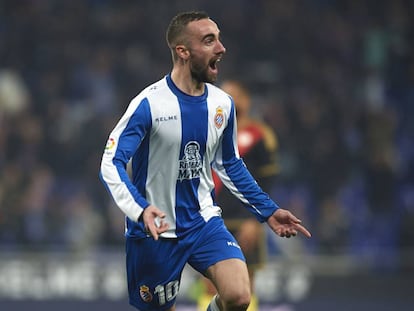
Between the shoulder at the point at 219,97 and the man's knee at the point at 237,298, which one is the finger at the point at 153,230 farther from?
the shoulder at the point at 219,97

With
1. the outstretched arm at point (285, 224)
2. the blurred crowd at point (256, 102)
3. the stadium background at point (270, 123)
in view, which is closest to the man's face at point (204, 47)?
the outstretched arm at point (285, 224)

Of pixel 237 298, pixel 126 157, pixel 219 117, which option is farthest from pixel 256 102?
pixel 126 157

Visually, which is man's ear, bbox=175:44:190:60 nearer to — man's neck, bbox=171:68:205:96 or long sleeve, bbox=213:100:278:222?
man's neck, bbox=171:68:205:96

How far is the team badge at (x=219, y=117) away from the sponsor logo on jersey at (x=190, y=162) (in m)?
0.16

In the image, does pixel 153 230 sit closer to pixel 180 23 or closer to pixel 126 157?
pixel 126 157

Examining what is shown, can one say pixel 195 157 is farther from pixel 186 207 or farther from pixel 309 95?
pixel 309 95

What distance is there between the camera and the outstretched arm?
558 centimetres

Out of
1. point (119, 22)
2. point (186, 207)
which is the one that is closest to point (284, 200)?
point (119, 22)

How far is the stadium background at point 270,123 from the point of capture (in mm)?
10664

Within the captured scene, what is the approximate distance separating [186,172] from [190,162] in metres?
0.06

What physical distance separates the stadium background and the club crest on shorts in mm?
4063

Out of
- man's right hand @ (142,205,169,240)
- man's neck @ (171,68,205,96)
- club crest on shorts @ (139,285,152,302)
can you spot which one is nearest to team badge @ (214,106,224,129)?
man's neck @ (171,68,205,96)

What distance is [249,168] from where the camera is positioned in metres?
7.64

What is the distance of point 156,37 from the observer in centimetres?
1306
